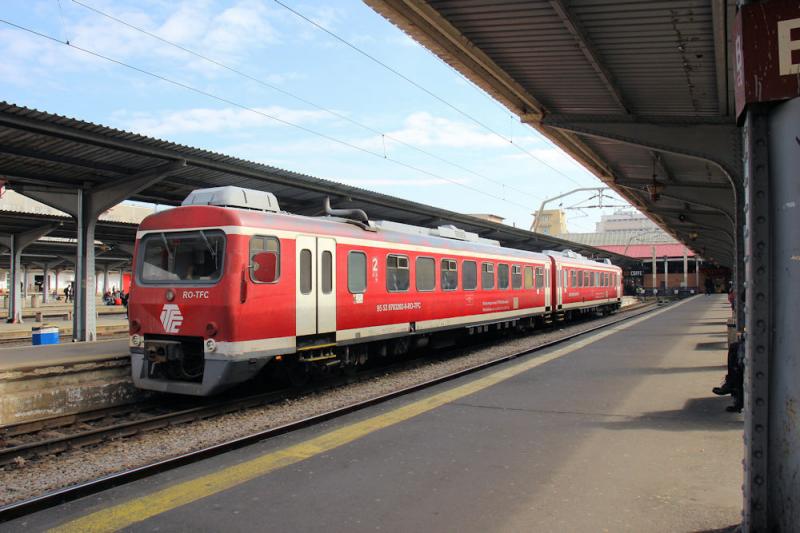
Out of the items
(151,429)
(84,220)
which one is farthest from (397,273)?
(84,220)

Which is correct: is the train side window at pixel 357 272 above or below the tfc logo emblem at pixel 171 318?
above

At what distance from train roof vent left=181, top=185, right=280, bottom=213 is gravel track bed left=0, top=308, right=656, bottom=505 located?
122 inches

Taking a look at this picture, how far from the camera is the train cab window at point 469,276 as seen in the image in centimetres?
1460

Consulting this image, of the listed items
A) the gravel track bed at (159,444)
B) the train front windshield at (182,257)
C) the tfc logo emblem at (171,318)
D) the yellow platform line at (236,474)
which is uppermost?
the train front windshield at (182,257)

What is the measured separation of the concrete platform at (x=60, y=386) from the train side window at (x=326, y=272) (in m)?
3.79

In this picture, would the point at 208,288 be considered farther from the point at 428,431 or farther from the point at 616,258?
the point at 616,258

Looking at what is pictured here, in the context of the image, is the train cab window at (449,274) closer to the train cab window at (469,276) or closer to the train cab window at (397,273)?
the train cab window at (469,276)

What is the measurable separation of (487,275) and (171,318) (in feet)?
30.5

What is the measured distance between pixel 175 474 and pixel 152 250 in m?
4.61

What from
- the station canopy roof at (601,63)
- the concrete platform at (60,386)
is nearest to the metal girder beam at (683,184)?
the station canopy roof at (601,63)

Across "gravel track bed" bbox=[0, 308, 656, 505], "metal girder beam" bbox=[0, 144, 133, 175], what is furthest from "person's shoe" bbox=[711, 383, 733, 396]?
"metal girder beam" bbox=[0, 144, 133, 175]

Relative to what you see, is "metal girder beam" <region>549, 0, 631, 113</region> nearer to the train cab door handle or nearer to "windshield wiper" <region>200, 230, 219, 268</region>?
the train cab door handle

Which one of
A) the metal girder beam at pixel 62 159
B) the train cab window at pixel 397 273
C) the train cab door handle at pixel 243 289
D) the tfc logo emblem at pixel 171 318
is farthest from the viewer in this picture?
the metal girder beam at pixel 62 159

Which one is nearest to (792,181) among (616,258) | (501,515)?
(501,515)
